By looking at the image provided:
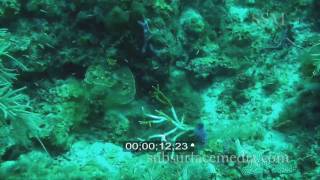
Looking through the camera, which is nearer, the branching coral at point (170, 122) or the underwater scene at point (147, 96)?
the underwater scene at point (147, 96)

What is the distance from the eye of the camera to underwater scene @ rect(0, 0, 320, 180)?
430cm

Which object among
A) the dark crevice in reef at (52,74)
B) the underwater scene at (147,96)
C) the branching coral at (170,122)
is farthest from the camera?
the branching coral at (170,122)

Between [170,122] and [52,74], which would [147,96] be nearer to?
[170,122]

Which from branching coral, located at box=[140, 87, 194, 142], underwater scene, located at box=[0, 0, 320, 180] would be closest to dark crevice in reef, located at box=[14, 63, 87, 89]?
underwater scene, located at box=[0, 0, 320, 180]

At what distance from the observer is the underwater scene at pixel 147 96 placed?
4305mm

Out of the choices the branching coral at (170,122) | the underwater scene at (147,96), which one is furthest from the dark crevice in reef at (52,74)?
the branching coral at (170,122)

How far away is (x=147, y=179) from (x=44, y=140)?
4.34 feet

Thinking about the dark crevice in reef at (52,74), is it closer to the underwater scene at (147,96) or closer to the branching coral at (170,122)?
the underwater scene at (147,96)

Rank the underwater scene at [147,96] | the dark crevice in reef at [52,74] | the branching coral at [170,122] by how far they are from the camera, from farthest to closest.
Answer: the branching coral at [170,122]
the dark crevice in reef at [52,74]
the underwater scene at [147,96]

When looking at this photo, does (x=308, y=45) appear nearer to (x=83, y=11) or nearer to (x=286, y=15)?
(x=286, y=15)

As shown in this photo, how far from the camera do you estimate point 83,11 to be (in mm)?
5066

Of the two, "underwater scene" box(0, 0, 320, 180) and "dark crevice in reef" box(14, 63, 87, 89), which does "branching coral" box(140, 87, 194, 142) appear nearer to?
"underwater scene" box(0, 0, 320, 180)

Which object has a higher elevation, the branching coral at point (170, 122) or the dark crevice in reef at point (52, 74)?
the dark crevice in reef at point (52, 74)

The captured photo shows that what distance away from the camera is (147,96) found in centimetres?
542
